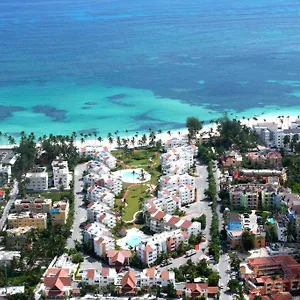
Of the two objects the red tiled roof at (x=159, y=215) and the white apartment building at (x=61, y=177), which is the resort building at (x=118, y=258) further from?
the white apartment building at (x=61, y=177)

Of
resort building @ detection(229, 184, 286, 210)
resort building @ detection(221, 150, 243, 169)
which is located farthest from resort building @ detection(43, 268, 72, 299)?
resort building @ detection(221, 150, 243, 169)

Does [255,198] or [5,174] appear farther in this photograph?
[5,174]

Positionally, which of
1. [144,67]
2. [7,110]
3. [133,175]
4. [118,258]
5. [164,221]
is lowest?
[118,258]

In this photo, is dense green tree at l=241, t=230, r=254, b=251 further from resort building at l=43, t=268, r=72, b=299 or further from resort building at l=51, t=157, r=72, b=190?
resort building at l=51, t=157, r=72, b=190

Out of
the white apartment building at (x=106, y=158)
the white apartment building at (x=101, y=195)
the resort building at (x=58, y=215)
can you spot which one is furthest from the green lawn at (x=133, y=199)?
the white apartment building at (x=106, y=158)

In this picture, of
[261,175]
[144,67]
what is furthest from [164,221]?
[144,67]

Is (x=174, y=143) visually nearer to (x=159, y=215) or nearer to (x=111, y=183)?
(x=111, y=183)
